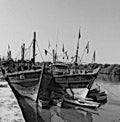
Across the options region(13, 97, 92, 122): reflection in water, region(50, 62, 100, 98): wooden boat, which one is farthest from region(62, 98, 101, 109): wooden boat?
region(50, 62, 100, 98): wooden boat

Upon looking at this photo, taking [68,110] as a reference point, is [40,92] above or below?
above

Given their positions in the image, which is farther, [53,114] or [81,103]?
[81,103]

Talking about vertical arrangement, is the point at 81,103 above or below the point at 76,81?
below

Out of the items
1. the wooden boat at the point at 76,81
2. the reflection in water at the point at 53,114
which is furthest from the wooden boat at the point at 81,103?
the wooden boat at the point at 76,81

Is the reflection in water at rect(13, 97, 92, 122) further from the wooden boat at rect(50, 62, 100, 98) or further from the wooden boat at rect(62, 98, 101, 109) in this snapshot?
the wooden boat at rect(50, 62, 100, 98)

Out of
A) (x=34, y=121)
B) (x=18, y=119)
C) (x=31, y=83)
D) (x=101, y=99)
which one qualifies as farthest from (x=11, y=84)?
(x=18, y=119)

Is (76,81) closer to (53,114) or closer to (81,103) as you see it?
(81,103)

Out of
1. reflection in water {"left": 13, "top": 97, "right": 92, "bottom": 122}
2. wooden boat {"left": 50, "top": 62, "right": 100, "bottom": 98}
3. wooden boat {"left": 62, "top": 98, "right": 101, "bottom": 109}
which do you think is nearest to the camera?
reflection in water {"left": 13, "top": 97, "right": 92, "bottom": 122}

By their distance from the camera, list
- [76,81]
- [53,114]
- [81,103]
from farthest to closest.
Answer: [76,81], [81,103], [53,114]

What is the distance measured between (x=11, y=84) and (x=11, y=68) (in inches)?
186

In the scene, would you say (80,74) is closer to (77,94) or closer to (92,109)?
(77,94)

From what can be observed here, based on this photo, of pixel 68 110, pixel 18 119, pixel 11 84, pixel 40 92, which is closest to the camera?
pixel 18 119

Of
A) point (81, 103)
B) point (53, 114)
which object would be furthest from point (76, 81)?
point (53, 114)

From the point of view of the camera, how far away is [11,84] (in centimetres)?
1861
